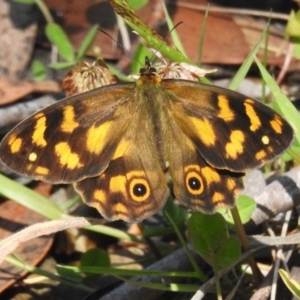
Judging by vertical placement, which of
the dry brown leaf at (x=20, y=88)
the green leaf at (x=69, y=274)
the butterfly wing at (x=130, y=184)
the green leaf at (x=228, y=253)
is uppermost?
the dry brown leaf at (x=20, y=88)

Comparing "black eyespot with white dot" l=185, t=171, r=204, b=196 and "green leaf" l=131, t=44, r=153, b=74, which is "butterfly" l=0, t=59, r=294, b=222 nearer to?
"black eyespot with white dot" l=185, t=171, r=204, b=196

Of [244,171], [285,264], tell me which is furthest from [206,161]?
[285,264]

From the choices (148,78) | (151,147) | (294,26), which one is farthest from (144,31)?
(294,26)

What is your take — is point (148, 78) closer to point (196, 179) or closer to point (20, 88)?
point (196, 179)

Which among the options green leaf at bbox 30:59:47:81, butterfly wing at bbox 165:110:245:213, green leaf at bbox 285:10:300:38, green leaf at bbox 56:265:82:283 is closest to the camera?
butterfly wing at bbox 165:110:245:213

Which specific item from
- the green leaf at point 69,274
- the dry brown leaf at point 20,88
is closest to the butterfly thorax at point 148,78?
the green leaf at point 69,274

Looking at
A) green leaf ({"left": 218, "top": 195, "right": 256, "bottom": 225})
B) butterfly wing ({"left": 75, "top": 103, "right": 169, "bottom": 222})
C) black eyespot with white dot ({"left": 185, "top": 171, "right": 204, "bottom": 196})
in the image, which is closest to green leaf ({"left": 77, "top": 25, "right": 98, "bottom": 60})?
butterfly wing ({"left": 75, "top": 103, "right": 169, "bottom": 222})

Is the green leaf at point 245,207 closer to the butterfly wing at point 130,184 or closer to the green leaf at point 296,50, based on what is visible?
the butterfly wing at point 130,184

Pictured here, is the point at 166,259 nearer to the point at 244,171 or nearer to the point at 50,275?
the point at 50,275
